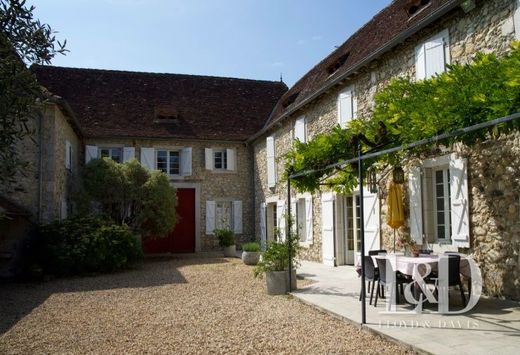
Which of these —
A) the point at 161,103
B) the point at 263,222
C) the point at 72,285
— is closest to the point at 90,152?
the point at 161,103

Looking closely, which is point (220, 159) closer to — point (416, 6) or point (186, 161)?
point (186, 161)

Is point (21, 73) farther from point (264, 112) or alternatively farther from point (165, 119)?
point (264, 112)

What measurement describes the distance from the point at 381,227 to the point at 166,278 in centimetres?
455

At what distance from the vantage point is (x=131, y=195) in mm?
12828

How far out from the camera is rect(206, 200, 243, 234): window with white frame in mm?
16250

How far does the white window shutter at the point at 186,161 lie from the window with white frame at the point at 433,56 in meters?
9.54

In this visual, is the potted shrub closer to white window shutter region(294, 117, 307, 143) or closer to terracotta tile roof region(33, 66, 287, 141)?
white window shutter region(294, 117, 307, 143)

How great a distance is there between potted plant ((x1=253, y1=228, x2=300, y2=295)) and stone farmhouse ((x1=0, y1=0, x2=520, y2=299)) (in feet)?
6.73

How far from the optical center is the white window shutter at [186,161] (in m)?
16.0

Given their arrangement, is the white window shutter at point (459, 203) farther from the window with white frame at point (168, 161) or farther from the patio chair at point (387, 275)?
the window with white frame at point (168, 161)

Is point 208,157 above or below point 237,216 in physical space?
above

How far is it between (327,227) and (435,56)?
188 inches

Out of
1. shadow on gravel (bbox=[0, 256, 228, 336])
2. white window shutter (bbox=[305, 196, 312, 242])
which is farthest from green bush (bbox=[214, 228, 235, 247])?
white window shutter (bbox=[305, 196, 312, 242])

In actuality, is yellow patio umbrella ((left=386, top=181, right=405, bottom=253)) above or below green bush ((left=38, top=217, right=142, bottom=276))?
above
